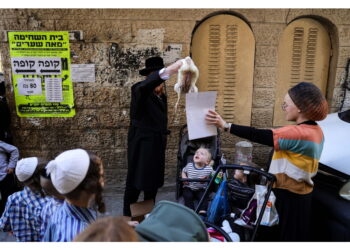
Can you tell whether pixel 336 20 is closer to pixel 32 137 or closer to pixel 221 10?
pixel 221 10

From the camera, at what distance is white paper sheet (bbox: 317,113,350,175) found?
9.27 feet

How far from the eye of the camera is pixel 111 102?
4539mm

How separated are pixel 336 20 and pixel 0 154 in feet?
15.7

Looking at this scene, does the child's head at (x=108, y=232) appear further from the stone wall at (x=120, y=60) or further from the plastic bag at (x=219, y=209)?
the stone wall at (x=120, y=60)

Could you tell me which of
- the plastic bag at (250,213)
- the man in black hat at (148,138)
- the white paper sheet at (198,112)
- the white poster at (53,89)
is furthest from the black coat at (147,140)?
the white poster at (53,89)

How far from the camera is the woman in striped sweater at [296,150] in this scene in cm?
222

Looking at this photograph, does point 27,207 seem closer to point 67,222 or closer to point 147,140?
point 67,222

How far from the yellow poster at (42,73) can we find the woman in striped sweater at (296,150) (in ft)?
9.05

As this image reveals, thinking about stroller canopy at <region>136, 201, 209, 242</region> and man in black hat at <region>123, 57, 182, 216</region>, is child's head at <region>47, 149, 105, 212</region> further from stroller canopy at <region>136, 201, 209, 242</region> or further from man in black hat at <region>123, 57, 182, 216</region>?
man in black hat at <region>123, 57, 182, 216</region>

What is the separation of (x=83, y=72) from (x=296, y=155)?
324cm

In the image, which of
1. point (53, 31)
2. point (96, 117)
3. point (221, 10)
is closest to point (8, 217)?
point (96, 117)

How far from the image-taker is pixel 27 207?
6.57 ft

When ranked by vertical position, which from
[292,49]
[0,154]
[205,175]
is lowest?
[205,175]

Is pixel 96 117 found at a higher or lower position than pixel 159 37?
lower
